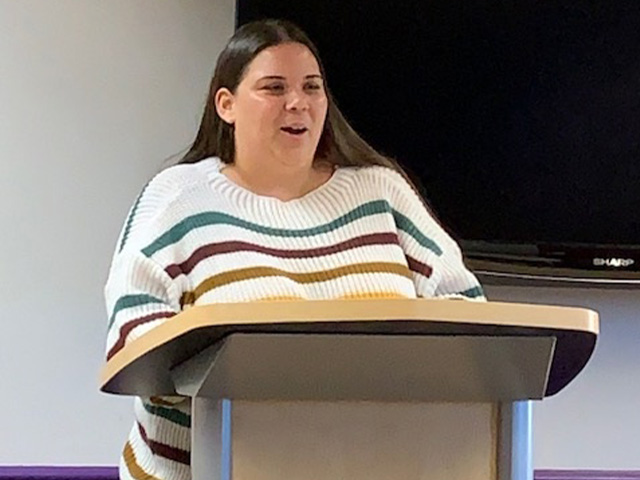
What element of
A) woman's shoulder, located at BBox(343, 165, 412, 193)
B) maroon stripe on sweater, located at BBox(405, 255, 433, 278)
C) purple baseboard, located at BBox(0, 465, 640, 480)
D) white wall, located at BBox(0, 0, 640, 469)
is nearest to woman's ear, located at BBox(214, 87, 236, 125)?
woman's shoulder, located at BBox(343, 165, 412, 193)

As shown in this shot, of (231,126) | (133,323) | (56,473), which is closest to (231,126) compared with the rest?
(231,126)

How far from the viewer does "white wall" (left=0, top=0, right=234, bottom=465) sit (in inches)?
73.9

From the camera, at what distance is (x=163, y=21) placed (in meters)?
1.94

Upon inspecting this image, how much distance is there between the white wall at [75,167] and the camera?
1878 millimetres

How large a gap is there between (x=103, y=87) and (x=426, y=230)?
862 millimetres

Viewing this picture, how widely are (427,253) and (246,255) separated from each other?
9.0 inches

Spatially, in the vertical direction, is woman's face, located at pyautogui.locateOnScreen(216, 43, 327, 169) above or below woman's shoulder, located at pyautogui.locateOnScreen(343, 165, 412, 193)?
above

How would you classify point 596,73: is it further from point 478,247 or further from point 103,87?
point 103,87

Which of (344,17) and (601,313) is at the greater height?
(344,17)

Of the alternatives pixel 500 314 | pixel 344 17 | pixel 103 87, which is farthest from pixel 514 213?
pixel 500 314

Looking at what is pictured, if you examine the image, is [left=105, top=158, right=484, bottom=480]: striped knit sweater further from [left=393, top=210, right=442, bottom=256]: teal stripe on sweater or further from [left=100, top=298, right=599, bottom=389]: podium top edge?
[left=100, top=298, right=599, bottom=389]: podium top edge

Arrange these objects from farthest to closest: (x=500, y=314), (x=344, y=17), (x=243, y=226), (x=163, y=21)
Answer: (x=163, y=21) → (x=344, y=17) → (x=243, y=226) → (x=500, y=314)

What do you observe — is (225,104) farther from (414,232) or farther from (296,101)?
(414,232)

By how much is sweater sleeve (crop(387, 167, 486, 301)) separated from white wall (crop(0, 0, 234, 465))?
74 cm
